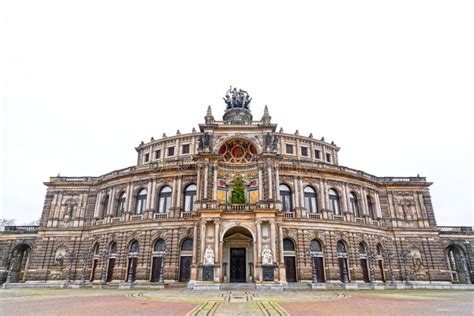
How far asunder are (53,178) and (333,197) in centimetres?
3917

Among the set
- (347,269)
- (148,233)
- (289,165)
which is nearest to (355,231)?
(347,269)

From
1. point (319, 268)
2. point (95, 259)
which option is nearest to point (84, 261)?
point (95, 259)

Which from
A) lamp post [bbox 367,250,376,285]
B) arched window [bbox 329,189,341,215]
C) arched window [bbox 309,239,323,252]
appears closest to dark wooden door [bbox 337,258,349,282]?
arched window [bbox 309,239,323,252]

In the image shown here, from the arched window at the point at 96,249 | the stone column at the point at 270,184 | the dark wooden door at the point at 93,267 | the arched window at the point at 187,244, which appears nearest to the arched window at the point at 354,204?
the stone column at the point at 270,184

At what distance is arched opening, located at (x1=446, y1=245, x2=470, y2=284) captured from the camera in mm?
43181

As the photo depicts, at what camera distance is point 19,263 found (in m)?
44.6

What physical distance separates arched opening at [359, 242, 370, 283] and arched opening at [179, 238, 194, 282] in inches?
797

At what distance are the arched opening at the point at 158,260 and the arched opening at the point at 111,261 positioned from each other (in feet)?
19.0

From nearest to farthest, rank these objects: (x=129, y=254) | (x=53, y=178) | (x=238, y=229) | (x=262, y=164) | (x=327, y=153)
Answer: (x=238, y=229) → (x=262, y=164) → (x=129, y=254) → (x=53, y=178) → (x=327, y=153)

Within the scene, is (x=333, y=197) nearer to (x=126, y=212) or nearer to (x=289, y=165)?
(x=289, y=165)

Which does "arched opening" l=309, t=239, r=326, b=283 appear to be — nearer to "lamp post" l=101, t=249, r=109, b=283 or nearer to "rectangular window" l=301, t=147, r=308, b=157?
"rectangular window" l=301, t=147, r=308, b=157

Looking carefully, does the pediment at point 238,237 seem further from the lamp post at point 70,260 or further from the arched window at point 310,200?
the lamp post at point 70,260

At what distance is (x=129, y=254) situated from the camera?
1439 inches

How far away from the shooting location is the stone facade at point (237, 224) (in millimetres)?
31672
